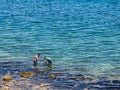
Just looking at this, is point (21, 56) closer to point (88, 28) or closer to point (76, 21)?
point (88, 28)

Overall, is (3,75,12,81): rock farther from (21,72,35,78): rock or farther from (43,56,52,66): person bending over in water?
(43,56,52,66): person bending over in water

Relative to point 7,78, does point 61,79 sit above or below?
below

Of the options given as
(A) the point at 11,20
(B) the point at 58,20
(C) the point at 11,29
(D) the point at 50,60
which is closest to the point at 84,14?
(B) the point at 58,20

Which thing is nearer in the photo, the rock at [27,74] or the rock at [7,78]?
the rock at [7,78]

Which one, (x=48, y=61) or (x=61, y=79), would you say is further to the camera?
(x=48, y=61)

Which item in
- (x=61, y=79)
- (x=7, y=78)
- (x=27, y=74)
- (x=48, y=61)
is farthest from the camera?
(x=48, y=61)

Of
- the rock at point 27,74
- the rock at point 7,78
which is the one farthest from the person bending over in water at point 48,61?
the rock at point 7,78

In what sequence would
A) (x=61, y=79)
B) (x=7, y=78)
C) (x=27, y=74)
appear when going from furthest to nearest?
(x=27, y=74) < (x=61, y=79) < (x=7, y=78)

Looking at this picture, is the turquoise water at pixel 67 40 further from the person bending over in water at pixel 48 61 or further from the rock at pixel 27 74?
the rock at pixel 27 74

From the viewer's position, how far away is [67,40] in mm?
60438

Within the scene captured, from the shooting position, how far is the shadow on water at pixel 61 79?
3684 centimetres

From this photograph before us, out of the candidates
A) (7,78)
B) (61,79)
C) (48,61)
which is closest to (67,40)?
(48,61)

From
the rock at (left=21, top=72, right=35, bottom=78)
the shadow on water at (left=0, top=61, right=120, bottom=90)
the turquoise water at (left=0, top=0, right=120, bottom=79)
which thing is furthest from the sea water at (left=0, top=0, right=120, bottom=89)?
the rock at (left=21, top=72, right=35, bottom=78)

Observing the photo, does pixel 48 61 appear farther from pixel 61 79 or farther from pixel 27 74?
pixel 61 79
